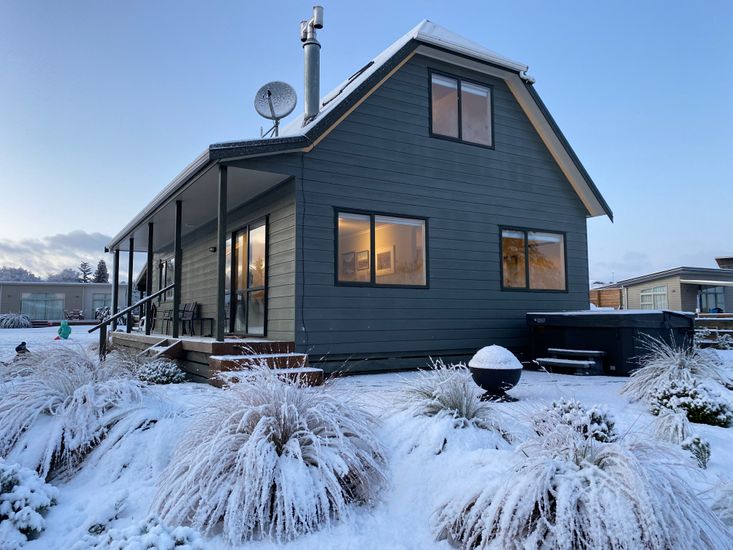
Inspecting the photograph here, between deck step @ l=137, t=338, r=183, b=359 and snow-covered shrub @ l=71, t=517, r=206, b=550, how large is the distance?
15.5ft

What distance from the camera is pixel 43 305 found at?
32.4 metres

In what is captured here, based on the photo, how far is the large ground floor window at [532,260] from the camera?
8.87m

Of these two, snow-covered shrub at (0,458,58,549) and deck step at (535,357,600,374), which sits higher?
deck step at (535,357,600,374)

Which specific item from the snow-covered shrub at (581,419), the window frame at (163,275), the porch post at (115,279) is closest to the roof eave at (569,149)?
the snow-covered shrub at (581,419)

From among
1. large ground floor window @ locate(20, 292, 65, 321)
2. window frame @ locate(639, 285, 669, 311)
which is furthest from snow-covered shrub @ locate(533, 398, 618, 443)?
large ground floor window @ locate(20, 292, 65, 321)

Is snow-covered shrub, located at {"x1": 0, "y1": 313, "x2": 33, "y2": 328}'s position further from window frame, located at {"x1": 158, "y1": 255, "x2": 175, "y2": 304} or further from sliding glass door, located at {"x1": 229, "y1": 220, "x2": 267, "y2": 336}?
sliding glass door, located at {"x1": 229, "y1": 220, "x2": 267, "y2": 336}

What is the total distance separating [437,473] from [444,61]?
7226 millimetres

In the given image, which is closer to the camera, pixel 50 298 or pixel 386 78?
pixel 386 78

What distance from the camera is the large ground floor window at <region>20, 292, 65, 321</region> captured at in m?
32.1

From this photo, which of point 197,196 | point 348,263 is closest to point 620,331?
point 348,263

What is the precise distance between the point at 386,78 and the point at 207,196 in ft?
11.0

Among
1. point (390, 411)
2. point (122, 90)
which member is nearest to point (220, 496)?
point (390, 411)

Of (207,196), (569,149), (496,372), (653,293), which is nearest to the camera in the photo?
(496,372)

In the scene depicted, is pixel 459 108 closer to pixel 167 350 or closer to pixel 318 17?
pixel 318 17
